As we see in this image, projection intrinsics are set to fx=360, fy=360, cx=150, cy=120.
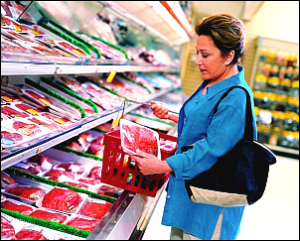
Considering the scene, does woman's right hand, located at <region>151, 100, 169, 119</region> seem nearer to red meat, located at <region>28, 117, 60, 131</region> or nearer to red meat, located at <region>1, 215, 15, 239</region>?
red meat, located at <region>28, 117, 60, 131</region>

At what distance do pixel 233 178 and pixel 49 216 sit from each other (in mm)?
1086

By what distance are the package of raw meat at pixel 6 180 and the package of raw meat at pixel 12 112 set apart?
1.39ft

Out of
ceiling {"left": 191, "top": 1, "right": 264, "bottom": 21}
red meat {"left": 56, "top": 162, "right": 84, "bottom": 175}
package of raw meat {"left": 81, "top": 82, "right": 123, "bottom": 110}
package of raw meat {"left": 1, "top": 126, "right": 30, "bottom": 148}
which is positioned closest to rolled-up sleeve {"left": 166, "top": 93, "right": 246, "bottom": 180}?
package of raw meat {"left": 1, "top": 126, "right": 30, "bottom": 148}

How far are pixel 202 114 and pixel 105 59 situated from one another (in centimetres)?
176

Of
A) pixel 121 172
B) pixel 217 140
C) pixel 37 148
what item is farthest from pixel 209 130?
pixel 37 148

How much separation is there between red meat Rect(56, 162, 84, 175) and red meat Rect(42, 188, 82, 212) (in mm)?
470

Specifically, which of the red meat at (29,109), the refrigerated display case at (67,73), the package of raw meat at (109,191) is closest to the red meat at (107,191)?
the package of raw meat at (109,191)

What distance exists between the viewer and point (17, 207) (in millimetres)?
2080

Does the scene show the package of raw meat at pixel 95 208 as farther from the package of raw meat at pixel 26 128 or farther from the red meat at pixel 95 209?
the package of raw meat at pixel 26 128

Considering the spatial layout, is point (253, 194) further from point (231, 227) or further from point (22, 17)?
point (22, 17)

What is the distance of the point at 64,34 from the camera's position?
2.96 metres

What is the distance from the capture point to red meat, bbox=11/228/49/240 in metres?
1.74

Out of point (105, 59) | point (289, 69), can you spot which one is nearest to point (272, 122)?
point (289, 69)

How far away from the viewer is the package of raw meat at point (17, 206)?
2.05 metres
